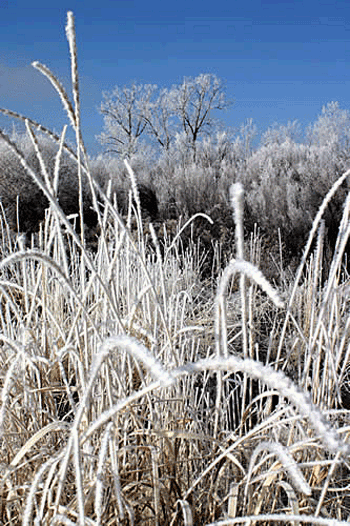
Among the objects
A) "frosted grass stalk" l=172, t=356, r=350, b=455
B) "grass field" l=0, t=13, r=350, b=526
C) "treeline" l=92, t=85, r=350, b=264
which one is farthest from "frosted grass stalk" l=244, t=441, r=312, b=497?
"treeline" l=92, t=85, r=350, b=264

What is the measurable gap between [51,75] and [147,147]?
1805 centimetres

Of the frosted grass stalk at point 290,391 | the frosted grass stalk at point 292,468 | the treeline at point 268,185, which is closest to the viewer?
the frosted grass stalk at point 290,391

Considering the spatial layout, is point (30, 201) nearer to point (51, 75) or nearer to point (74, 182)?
point (74, 182)

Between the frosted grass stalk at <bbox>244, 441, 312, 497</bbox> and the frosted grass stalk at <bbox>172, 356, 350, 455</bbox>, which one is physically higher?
the frosted grass stalk at <bbox>172, 356, 350, 455</bbox>

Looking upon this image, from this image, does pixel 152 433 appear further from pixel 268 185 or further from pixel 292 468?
pixel 268 185

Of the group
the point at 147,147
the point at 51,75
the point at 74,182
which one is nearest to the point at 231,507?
the point at 51,75

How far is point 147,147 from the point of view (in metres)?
18.4

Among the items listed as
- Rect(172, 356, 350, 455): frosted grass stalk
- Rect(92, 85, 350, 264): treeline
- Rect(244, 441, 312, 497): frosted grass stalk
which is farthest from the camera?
Rect(92, 85, 350, 264): treeline

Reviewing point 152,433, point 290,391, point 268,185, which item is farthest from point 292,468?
point 268,185

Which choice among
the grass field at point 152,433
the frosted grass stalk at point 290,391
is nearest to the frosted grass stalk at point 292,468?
the grass field at point 152,433

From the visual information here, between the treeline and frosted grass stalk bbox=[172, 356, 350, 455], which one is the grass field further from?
the treeline

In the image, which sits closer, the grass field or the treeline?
the grass field

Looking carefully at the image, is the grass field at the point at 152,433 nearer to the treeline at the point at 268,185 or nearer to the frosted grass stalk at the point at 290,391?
the frosted grass stalk at the point at 290,391

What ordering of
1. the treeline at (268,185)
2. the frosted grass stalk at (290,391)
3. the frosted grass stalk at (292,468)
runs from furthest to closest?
the treeline at (268,185), the frosted grass stalk at (292,468), the frosted grass stalk at (290,391)
